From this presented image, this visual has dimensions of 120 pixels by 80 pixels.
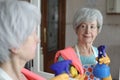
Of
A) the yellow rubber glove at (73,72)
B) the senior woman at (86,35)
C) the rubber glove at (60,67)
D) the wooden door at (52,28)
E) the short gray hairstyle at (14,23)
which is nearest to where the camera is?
the short gray hairstyle at (14,23)

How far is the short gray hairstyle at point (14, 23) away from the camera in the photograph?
0.68m

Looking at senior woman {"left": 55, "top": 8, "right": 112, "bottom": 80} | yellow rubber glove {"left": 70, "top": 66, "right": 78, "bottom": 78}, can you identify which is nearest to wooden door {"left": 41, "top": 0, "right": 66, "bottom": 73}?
senior woman {"left": 55, "top": 8, "right": 112, "bottom": 80}

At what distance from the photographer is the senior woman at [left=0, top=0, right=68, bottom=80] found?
69cm

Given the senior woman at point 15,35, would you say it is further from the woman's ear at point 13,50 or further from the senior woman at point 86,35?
the senior woman at point 86,35

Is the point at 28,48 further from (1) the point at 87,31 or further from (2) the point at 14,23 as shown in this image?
(1) the point at 87,31

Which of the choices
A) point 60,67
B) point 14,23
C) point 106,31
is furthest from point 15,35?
point 106,31

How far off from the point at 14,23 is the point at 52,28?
1.26 metres

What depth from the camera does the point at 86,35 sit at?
118 cm

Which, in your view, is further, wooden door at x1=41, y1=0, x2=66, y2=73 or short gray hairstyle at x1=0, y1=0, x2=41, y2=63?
wooden door at x1=41, y1=0, x2=66, y2=73

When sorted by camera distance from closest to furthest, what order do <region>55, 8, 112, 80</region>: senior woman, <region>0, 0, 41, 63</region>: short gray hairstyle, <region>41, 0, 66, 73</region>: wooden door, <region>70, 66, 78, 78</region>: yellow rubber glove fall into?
<region>0, 0, 41, 63</region>: short gray hairstyle → <region>70, 66, 78, 78</region>: yellow rubber glove → <region>55, 8, 112, 80</region>: senior woman → <region>41, 0, 66, 73</region>: wooden door

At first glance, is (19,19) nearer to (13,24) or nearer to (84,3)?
(13,24)

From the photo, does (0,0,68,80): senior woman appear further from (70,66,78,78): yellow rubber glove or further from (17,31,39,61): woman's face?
(70,66,78,78): yellow rubber glove

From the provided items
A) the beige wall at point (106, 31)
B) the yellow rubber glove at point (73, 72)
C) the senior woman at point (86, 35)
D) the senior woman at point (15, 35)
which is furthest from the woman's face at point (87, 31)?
the beige wall at point (106, 31)

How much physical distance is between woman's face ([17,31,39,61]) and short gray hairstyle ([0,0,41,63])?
0.02 m
